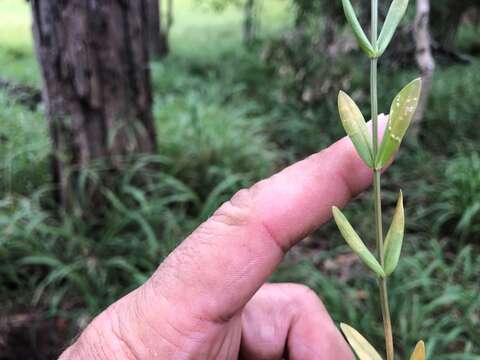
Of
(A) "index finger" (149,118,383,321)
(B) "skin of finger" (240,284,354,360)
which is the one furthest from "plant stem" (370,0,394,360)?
(B) "skin of finger" (240,284,354,360)

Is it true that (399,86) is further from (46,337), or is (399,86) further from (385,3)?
(46,337)

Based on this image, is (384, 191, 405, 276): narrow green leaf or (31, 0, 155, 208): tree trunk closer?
(384, 191, 405, 276): narrow green leaf

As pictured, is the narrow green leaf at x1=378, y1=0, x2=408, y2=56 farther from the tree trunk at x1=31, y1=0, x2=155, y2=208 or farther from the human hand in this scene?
Answer: the tree trunk at x1=31, y1=0, x2=155, y2=208

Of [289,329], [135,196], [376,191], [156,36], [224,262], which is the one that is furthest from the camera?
[156,36]

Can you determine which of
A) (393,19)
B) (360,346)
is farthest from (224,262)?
(393,19)

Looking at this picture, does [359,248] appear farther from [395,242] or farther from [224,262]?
[224,262]

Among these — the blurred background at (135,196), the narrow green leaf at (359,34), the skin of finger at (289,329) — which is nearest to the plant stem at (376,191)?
the narrow green leaf at (359,34)
